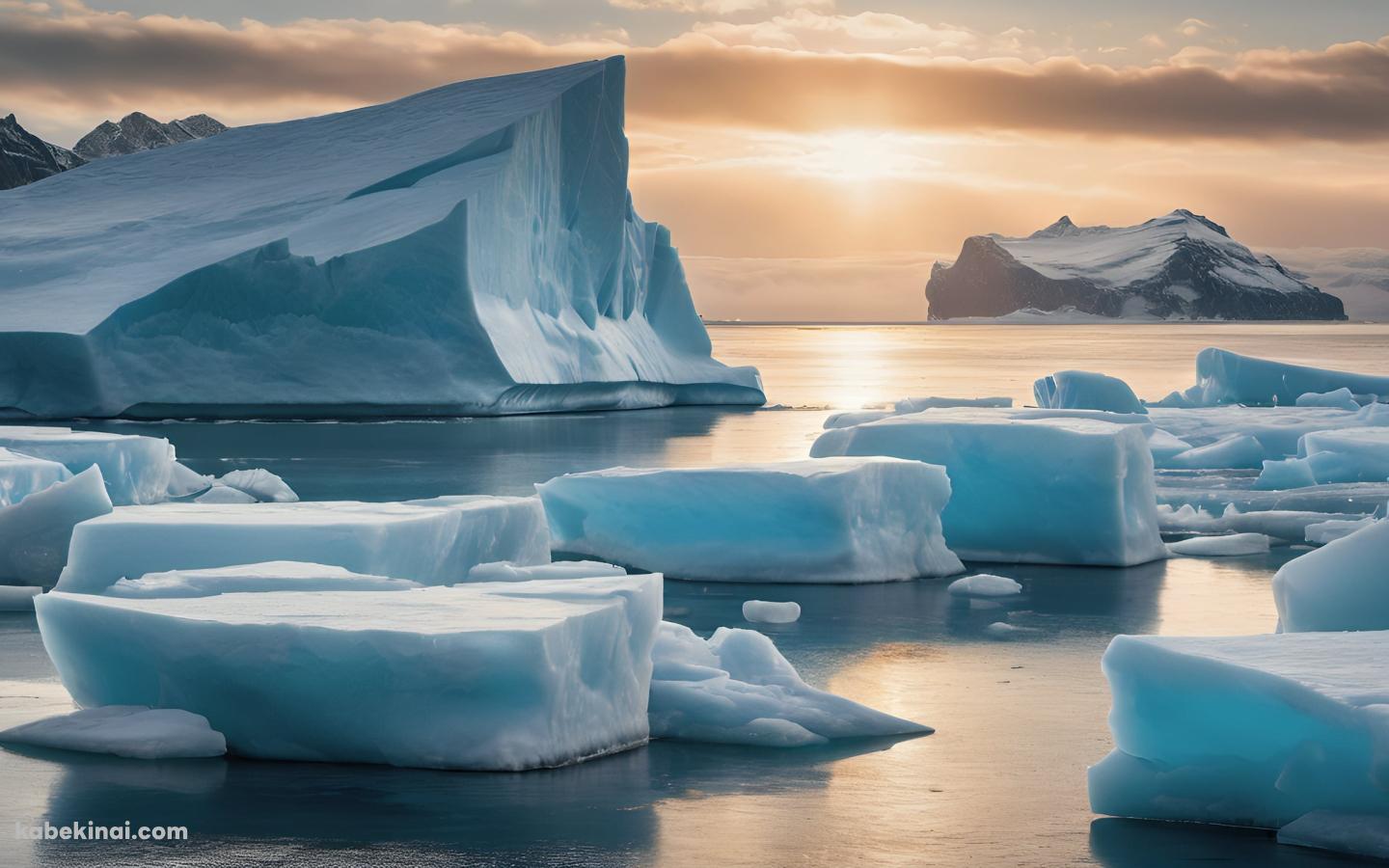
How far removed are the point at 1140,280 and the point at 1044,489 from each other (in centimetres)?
14446

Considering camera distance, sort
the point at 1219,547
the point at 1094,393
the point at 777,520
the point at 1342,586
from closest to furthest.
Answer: the point at 1342,586, the point at 777,520, the point at 1219,547, the point at 1094,393

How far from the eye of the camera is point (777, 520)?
8.68 metres

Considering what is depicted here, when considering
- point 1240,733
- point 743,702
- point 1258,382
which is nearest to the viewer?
point 1240,733

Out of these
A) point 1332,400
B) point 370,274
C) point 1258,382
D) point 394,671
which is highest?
point 370,274

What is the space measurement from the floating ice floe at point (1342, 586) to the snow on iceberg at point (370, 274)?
1581 centimetres

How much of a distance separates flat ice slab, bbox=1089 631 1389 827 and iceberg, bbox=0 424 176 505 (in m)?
8.31

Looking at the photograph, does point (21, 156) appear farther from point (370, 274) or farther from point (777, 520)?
point (777, 520)

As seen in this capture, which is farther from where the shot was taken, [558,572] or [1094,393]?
[1094,393]

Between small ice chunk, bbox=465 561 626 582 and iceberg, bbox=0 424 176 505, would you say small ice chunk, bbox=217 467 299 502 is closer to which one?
iceberg, bbox=0 424 176 505

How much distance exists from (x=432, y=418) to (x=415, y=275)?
7.09ft

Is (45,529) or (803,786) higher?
(45,529)

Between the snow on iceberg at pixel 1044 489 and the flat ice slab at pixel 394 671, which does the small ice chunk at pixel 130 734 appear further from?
the snow on iceberg at pixel 1044 489

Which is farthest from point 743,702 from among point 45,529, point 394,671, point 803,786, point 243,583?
point 45,529

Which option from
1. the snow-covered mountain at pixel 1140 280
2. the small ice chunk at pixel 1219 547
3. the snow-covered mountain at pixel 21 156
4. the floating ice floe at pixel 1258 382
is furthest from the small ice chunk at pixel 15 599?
the snow-covered mountain at pixel 1140 280
